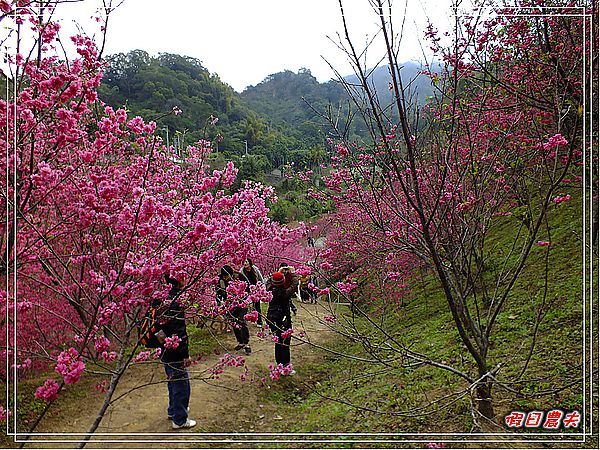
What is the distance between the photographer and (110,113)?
6.43 ft

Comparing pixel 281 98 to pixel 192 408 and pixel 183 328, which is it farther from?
pixel 192 408

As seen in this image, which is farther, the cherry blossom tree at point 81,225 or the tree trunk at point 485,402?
the tree trunk at point 485,402

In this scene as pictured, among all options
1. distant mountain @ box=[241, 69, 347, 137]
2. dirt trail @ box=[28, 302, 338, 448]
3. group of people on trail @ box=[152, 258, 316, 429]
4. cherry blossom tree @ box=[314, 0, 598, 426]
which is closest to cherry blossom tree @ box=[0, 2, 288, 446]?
group of people on trail @ box=[152, 258, 316, 429]

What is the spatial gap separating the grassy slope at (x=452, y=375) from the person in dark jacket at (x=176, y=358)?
0.67 m

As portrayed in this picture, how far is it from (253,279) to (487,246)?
319cm

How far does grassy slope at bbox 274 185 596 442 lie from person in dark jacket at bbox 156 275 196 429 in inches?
26.5

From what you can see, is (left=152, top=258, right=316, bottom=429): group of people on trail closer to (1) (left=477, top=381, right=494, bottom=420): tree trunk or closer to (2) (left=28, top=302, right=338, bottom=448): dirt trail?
(2) (left=28, top=302, right=338, bottom=448): dirt trail

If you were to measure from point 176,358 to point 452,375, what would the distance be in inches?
67.0

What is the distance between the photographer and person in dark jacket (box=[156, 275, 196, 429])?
2.35 metres

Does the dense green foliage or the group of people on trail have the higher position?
the dense green foliage

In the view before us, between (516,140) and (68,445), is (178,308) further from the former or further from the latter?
(516,140)

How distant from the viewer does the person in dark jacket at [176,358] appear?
7.70 ft

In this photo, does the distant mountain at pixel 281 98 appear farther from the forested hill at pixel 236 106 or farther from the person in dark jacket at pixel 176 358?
the person in dark jacket at pixel 176 358

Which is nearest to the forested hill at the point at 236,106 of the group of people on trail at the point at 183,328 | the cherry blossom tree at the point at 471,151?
the cherry blossom tree at the point at 471,151
